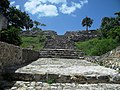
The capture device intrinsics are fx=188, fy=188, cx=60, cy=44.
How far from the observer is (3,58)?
17.4ft

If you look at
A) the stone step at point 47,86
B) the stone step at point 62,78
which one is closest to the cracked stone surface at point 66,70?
the stone step at point 62,78

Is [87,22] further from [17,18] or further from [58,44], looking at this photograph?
[58,44]

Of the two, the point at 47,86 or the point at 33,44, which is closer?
the point at 47,86

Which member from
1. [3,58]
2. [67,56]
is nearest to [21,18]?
[67,56]

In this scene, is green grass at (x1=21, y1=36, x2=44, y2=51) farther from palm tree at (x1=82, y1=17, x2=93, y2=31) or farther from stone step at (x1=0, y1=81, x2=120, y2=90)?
palm tree at (x1=82, y1=17, x2=93, y2=31)

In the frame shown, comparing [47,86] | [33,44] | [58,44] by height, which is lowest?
[47,86]

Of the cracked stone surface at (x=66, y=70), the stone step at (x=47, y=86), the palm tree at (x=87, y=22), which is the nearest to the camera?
the stone step at (x=47, y=86)

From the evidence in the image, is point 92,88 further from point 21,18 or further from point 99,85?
point 21,18

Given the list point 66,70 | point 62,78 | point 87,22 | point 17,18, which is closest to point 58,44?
point 66,70

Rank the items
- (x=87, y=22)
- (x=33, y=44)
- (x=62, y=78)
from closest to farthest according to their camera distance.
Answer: (x=62, y=78) < (x=33, y=44) < (x=87, y=22)

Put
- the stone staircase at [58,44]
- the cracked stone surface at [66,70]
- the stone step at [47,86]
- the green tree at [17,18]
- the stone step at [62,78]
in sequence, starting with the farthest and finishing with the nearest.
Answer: the green tree at [17,18] < the stone staircase at [58,44] < the cracked stone surface at [66,70] < the stone step at [62,78] < the stone step at [47,86]

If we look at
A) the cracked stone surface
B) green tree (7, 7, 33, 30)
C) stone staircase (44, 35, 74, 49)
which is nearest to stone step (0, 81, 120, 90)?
the cracked stone surface

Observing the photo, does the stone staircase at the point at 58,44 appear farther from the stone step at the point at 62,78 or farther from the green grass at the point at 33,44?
the stone step at the point at 62,78

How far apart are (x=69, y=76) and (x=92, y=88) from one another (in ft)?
2.53
